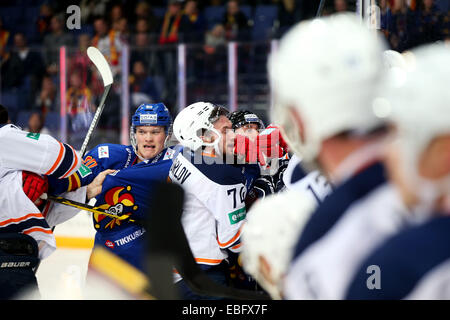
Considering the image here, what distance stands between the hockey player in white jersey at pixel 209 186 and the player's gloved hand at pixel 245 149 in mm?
26

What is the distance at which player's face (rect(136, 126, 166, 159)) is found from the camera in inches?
→ 108

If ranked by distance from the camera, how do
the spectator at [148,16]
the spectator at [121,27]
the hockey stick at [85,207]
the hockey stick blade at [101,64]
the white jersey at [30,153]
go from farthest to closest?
1. the spectator at [148,16]
2. the spectator at [121,27]
3. the hockey stick blade at [101,64]
4. the hockey stick at [85,207]
5. the white jersey at [30,153]

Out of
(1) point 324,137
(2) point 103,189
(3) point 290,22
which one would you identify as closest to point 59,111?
(3) point 290,22

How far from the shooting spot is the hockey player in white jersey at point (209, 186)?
224cm

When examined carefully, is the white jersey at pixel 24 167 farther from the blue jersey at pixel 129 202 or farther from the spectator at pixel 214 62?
the spectator at pixel 214 62

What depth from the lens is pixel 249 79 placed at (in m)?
5.25

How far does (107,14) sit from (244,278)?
475 centimetres

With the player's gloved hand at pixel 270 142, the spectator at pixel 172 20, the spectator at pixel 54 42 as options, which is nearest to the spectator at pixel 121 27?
the spectator at pixel 172 20

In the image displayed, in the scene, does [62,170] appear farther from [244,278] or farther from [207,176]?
[244,278]

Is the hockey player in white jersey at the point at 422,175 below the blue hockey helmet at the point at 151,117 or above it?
above

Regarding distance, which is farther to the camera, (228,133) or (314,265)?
(228,133)

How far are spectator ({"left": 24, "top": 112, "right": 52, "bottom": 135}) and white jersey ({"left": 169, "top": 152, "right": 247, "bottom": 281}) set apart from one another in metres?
3.13

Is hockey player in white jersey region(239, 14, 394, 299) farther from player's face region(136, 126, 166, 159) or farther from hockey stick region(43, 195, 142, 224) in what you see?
player's face region(136, 126, 166, 159)

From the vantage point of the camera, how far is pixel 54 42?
5887 mm
